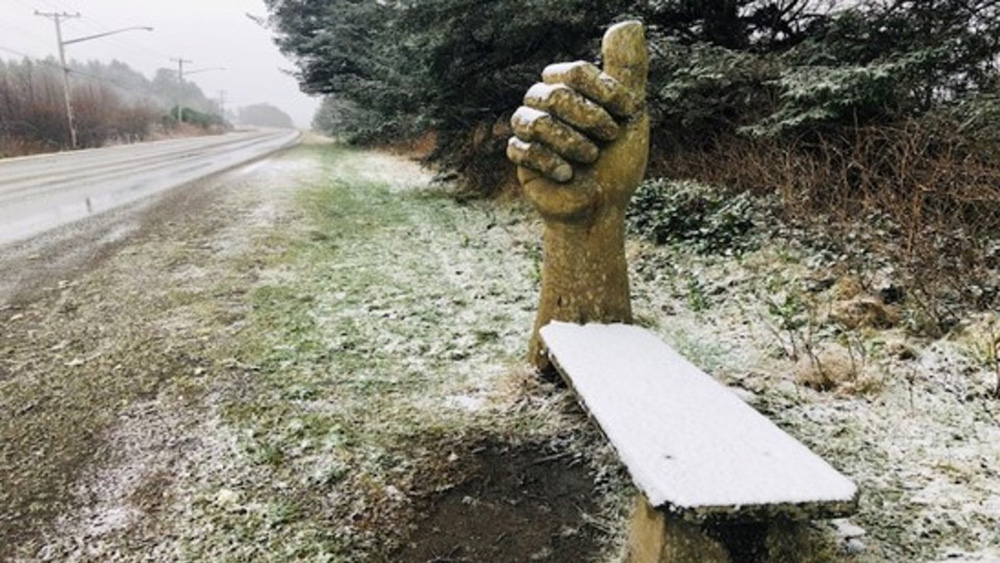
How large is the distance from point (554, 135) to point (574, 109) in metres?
0.15

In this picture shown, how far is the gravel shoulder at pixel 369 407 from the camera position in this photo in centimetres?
233

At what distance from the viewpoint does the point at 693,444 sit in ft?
6.63

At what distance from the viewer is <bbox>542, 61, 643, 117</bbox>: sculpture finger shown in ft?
9.57

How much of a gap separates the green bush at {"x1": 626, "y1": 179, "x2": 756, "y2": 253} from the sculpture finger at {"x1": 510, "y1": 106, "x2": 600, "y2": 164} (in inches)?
111

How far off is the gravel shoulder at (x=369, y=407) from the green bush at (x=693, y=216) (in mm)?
241

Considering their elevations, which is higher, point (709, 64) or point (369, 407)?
point (709, 64)

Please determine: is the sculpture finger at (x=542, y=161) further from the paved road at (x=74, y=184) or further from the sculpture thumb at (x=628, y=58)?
the paved road at (x=74, y=184)

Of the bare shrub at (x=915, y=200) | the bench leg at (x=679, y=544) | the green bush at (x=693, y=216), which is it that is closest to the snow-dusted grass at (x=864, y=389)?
the bare shrub at (x=915, y=200)

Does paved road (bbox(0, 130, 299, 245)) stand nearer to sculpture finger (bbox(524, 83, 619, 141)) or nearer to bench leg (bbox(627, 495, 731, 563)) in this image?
sculpture finger (bbox(524, 83, 619, 141))

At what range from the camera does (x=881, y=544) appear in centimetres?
220

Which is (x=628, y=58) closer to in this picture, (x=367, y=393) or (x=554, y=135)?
(x=554, y=135)

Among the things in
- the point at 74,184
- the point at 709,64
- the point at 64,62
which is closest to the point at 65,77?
the point at 64,62

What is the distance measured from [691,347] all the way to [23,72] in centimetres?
3677

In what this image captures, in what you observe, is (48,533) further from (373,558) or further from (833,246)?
(833,246)
